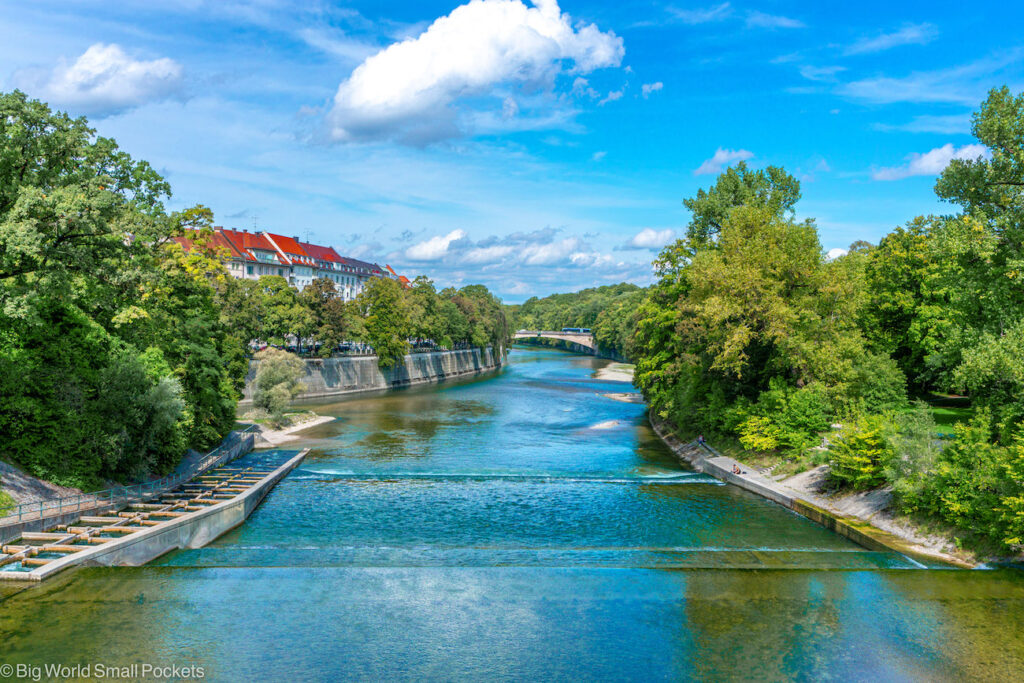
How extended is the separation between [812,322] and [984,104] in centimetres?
1610

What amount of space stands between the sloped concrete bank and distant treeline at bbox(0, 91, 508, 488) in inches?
1115

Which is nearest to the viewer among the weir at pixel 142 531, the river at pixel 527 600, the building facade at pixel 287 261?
the river at pixel 527 600

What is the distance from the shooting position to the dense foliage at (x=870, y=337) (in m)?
24.4

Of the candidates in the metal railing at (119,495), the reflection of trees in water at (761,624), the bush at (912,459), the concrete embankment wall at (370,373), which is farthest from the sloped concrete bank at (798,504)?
the concrete embankment wall at (370,373)

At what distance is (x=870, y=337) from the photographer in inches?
2067

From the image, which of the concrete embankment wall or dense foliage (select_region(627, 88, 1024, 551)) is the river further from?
the concrete embankment wall

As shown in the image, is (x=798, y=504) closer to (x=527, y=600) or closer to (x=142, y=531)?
(x=527, y=600)

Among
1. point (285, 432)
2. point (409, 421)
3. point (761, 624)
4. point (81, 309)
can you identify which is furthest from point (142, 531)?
point (409, 421)

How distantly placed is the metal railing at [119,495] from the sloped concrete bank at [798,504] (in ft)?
91.5

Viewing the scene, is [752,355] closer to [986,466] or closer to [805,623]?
[986,466]

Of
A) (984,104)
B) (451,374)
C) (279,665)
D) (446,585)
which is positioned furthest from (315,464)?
(451,374)

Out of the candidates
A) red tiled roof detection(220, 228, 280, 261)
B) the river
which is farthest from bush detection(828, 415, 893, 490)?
red tiled roof detection(220, 228, 280, 261)

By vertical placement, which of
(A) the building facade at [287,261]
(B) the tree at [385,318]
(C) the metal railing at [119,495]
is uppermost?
(A) the building facade at [287,261]

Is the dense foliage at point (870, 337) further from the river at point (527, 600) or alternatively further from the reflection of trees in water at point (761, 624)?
the reflection of trees in water at point (761, 624)
